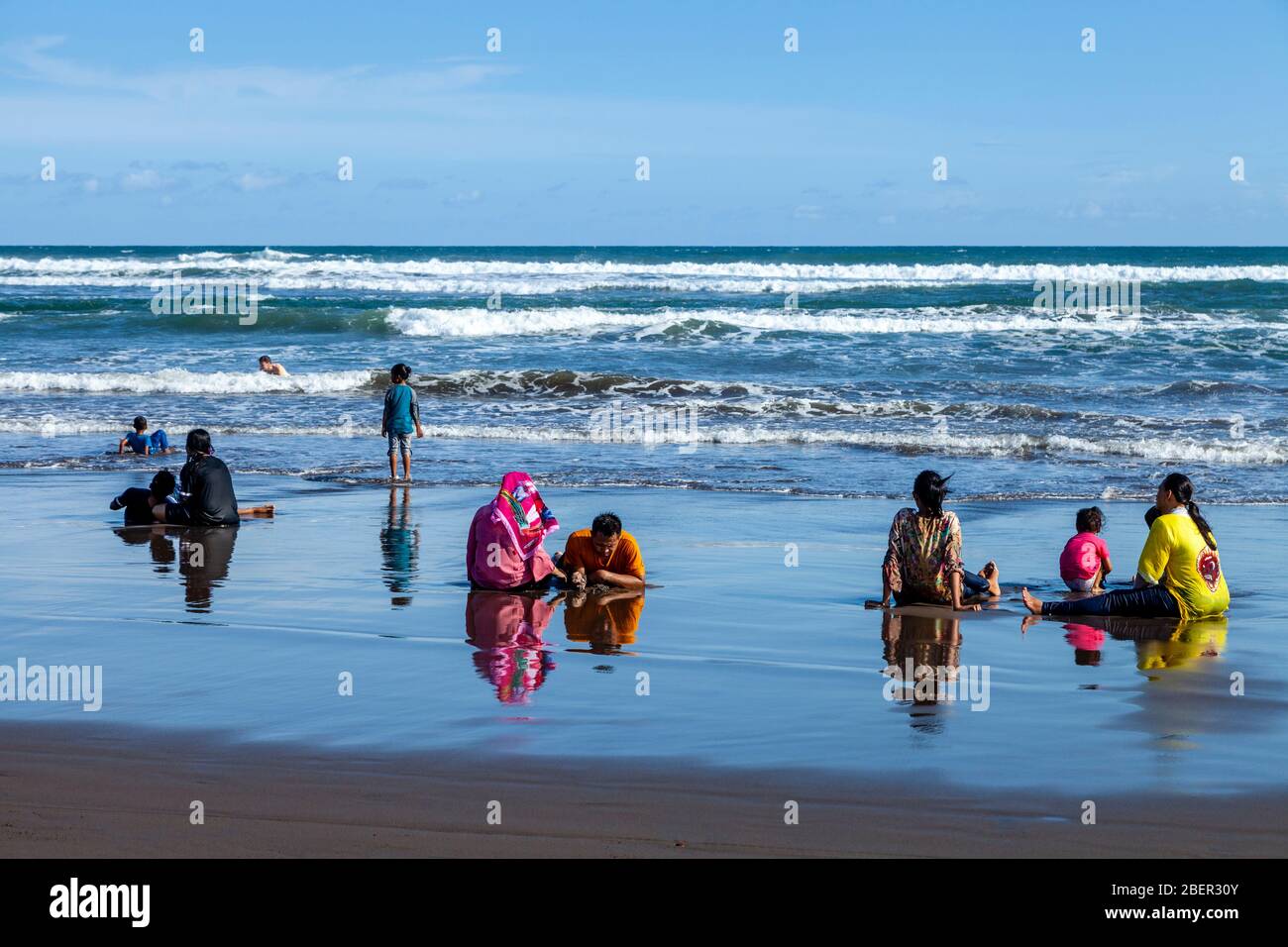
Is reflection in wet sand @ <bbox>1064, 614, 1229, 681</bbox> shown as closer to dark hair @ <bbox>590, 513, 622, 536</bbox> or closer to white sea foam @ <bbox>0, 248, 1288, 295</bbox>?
dark hair @ <bbox>590, 513, 622, 536</bbox>

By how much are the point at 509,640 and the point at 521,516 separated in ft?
4.87

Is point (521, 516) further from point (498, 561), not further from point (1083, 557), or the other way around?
point (1083, 557)

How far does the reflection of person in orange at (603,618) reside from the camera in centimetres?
741

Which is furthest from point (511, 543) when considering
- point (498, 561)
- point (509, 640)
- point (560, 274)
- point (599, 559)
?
point (560, 274)

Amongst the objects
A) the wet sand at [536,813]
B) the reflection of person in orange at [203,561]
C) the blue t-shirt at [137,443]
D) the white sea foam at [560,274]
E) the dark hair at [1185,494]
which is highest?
the white sea foam at [560,274]

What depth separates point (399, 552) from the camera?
10242 millimetres

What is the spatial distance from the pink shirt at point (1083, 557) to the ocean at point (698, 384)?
4523 millimetres

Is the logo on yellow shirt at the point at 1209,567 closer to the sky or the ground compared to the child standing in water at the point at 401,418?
closer to the ground

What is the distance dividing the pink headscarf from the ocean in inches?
202

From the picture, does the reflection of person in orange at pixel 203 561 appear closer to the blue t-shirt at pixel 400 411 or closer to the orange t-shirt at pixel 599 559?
the orange t-shirt at pixel 599 559

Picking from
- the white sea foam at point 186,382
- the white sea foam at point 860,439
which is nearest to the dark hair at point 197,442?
the white sea foam at point 860,439

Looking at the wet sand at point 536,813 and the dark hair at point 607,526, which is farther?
the dark hair at point 607,526

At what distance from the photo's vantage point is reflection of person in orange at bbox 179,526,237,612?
8.59 m

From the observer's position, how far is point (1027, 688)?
6.38 meters
